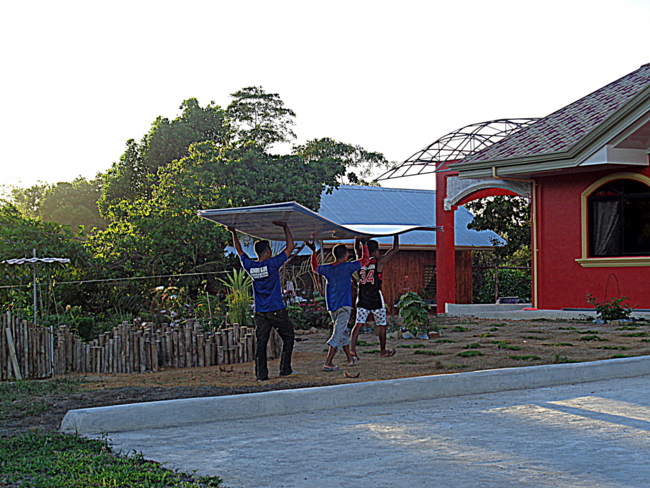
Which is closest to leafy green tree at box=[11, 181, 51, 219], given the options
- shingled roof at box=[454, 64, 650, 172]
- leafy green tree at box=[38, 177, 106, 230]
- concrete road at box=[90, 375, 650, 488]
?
leafy green tree at box=[38, 177, 106, 230]

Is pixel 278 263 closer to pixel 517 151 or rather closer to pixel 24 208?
pixel 517 151

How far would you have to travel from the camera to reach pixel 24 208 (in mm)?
62156

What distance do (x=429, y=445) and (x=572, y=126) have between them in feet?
47.3

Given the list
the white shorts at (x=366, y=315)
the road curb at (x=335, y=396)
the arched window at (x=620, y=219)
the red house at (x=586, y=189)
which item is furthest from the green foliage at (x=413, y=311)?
the arched window at (x=620, y=219)

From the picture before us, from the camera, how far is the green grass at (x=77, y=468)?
4.90 meters

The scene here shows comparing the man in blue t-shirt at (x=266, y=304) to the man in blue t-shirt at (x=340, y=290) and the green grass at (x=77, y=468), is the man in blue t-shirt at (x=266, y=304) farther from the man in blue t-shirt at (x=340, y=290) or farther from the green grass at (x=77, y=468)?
the green grass at (x=77, y=468)

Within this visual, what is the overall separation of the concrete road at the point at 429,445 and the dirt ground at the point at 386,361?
1210 millimetres

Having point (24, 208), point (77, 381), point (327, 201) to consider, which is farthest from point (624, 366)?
point (24, 208)

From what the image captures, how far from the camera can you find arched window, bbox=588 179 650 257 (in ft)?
56.5

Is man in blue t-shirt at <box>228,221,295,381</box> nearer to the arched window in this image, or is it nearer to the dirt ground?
the dirt ground

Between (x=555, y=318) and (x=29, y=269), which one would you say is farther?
(x=555, y=318)

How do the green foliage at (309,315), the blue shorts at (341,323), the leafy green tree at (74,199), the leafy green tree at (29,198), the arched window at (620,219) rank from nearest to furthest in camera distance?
the blue shorts at (341,323)
the green foliage at (309,315)
the arched window at (620,219)
the leafy green tree at (74,199)
the leafy green tree at (29,198)

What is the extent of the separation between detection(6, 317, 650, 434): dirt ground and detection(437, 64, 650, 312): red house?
213 cm

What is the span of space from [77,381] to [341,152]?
119 feet
